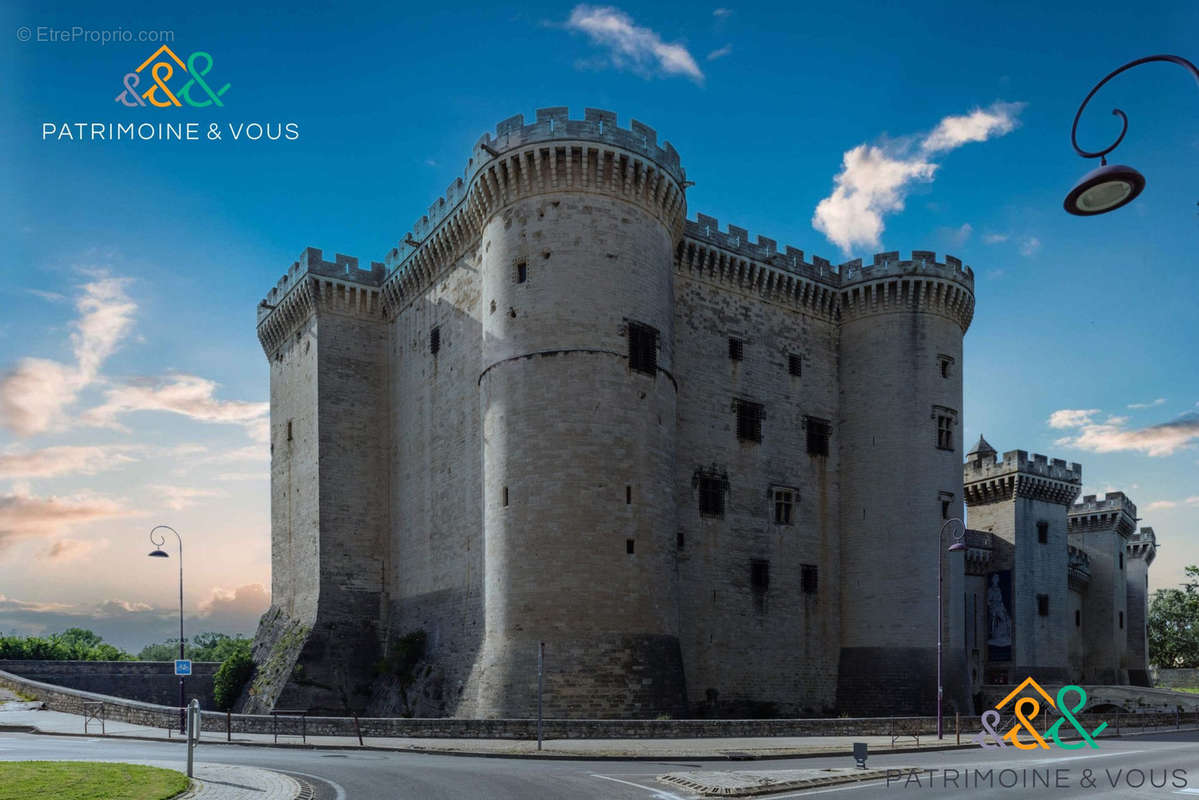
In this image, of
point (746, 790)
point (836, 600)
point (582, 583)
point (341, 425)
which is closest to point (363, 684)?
point (341, 425)

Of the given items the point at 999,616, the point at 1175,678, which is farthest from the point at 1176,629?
the point at 999,616

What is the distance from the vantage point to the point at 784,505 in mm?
42094

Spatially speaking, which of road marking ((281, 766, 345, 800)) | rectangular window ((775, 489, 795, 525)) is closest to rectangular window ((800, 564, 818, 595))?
rectangular window ((775, 489, 795, 525))

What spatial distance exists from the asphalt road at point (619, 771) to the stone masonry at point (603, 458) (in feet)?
26.6

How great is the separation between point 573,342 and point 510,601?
27.8 ft

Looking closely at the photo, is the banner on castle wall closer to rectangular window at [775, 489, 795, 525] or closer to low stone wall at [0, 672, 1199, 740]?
rectangular window at [775, 489, 795, 525]

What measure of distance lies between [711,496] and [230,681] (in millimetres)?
21659

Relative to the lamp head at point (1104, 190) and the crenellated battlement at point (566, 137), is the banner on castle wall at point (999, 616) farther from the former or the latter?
the lamp head at point (1104, 190)

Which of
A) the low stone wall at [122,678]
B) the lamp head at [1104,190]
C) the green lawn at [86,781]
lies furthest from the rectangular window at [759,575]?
the lamp head at [1104,190]

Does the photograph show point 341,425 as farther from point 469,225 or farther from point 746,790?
point 746,790

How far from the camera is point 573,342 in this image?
33.0m

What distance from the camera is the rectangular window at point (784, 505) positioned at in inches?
1646

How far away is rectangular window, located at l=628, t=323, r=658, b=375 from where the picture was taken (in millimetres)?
33844

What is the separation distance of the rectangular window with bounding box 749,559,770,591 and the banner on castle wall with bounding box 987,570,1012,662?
19.5 meters
